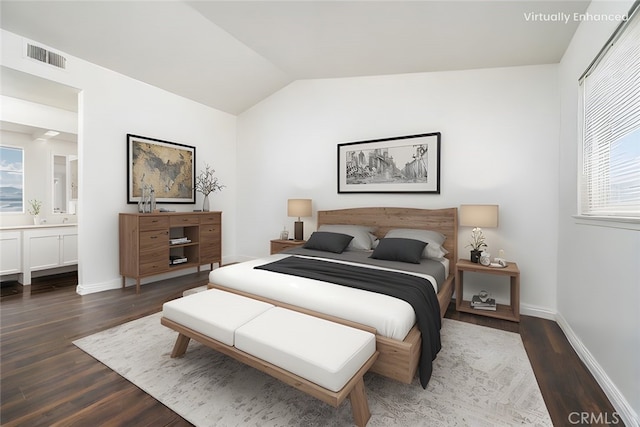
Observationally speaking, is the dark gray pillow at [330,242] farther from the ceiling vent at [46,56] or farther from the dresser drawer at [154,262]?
the ceiling vent at [46,56]

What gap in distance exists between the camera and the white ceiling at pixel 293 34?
258 cm

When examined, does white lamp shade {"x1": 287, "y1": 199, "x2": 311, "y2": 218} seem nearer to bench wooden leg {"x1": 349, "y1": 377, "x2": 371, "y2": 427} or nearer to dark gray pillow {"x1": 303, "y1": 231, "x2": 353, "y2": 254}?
dark gray pillow {"x1": 303, "y1": 231, "x2": 353, "y2": 254}

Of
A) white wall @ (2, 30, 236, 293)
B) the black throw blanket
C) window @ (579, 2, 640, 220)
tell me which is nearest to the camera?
window @ (579, 2, 640, 220)

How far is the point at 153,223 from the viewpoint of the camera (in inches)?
150

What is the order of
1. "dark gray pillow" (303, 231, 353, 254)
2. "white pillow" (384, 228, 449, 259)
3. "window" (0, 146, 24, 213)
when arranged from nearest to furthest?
1. "white pillow" (384, 228, 449, 259)
2. "dark gray pillow" (303, 231, 353, 254)
3. "window" (0, 146, 24, 213)

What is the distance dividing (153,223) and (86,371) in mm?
2156

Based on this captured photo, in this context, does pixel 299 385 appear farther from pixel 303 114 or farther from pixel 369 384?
pixel 303 114

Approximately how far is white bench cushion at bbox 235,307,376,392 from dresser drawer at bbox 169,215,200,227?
285cm

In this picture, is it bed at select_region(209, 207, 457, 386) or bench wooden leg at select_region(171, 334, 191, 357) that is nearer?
bed at select_region(209, 207, 457, 386)

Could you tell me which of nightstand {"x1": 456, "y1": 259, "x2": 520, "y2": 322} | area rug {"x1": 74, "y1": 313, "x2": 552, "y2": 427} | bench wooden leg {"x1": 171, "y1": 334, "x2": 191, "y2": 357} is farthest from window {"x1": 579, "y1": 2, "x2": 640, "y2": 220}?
bench wooden leg {"x1": 171, "y1": 334, "x2": 191, "y2": 357}

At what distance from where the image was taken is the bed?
1694 millimetres

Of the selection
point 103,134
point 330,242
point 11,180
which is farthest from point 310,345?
point 11,180

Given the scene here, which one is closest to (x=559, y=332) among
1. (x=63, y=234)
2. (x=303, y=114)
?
(x=303, y=114)
